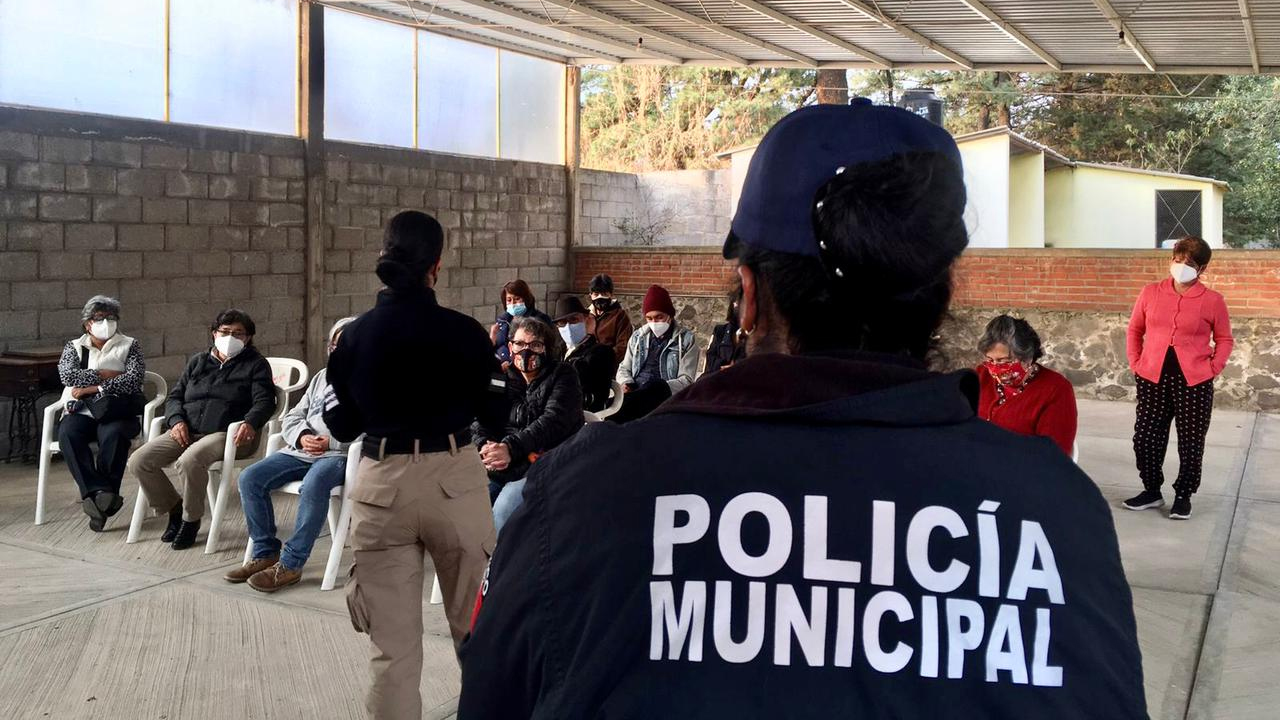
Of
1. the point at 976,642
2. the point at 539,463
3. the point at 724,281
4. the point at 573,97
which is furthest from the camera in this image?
the point at 573,97

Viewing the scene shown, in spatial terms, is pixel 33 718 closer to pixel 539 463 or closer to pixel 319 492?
pixel 319 492

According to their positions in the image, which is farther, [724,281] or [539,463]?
[724,281]

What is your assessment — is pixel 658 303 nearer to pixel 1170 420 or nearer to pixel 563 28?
pixel 1170 420

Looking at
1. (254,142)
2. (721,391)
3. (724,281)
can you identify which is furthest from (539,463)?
(254,142)

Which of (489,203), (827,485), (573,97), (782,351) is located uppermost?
(573,97)

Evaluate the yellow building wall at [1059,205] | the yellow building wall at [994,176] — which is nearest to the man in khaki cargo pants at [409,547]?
the yellow building wall at [994,176]

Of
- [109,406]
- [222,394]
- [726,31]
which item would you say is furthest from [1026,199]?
[109,406]

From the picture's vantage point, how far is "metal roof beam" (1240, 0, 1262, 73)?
27.3ft

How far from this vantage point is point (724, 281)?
116 cm

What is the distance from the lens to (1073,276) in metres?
11.1

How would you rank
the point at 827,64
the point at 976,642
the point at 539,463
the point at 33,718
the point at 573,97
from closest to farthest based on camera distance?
the point at 976,642
the point at 539,463
the point at 33,718
the point at 827,64
the point at 573,97

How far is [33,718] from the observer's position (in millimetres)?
3455

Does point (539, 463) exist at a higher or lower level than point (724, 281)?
lower

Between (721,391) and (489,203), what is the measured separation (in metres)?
11.7
